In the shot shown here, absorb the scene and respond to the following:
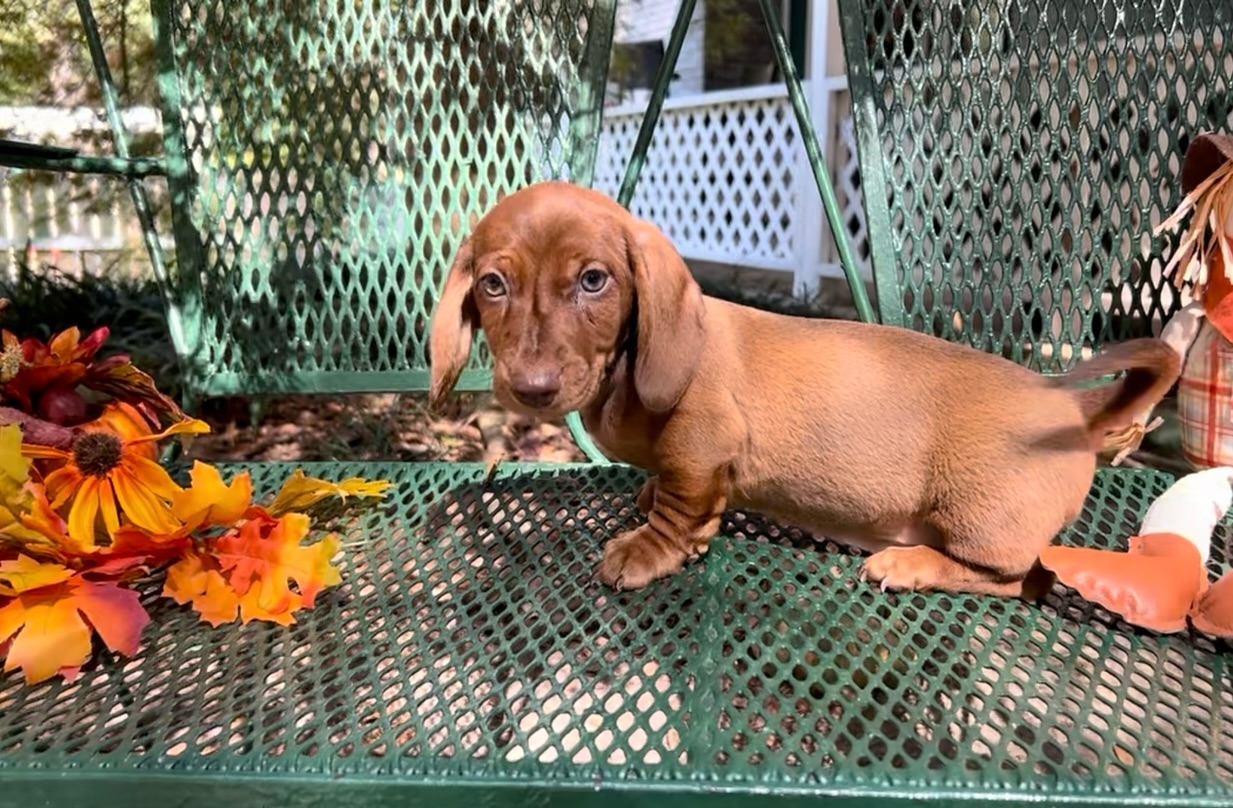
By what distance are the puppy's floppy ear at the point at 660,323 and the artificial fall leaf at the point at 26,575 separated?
76cm

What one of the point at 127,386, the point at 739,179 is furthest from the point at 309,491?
the point at 739,179

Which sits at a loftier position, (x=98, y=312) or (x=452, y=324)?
(x=452, y=324)

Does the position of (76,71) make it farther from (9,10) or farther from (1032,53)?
(1032,53)

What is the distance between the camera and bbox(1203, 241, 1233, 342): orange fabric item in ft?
5.25

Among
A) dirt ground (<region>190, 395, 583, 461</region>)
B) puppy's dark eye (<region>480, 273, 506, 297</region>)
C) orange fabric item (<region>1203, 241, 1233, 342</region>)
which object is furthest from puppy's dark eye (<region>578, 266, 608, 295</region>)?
dirt ground (<region>190, 395, 583, 461</region>)

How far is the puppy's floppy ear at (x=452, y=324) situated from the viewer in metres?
1.30

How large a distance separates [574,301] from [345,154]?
0.97m

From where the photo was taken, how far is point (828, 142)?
5332 mm

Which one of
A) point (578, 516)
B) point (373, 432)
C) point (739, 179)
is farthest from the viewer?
point (739, 179)

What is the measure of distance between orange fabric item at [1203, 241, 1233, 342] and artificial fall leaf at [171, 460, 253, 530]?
1.62m

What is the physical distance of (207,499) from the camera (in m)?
1.20

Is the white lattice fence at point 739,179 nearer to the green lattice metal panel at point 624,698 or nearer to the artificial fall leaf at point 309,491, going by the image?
the artificial fall leaf at point 309,491

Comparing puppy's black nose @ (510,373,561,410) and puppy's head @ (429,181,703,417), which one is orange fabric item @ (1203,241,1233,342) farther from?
puppy's black nose @ (510,373,561,410)

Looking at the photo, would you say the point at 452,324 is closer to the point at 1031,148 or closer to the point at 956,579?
the point at 956,579
